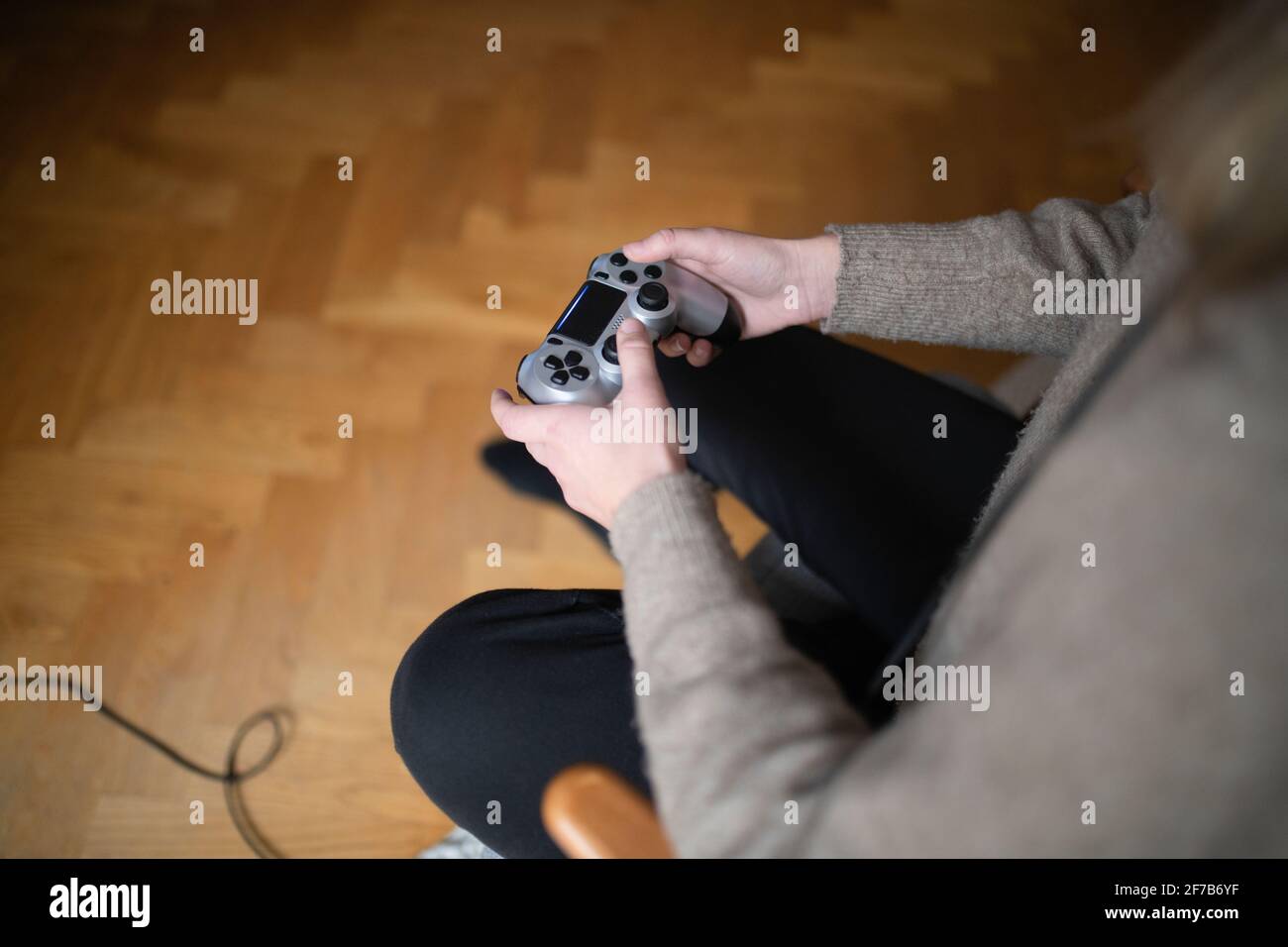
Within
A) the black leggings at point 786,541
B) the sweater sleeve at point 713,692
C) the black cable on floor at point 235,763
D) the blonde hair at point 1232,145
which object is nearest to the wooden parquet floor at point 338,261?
the black cable on floor at point 235,763

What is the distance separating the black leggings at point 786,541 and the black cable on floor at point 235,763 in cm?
40

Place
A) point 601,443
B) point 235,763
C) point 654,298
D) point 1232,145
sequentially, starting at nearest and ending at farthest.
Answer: point 1232,145, point 601,443, point 654,298, point 235,763

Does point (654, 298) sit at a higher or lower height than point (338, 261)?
lower

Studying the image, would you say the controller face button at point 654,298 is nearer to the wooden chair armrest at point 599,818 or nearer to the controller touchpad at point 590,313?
the controller touchpad at point 590,313

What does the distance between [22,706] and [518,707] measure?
714mm

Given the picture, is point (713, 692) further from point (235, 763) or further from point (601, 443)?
point (235, 763)

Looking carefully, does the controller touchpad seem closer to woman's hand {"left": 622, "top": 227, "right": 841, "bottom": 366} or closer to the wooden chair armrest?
woman's hand {"left": 622, "top": 227, "right": 841, "bottom": 366}

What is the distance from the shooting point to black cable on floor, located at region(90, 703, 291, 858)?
0.91 metres

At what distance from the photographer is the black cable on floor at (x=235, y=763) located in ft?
2.98

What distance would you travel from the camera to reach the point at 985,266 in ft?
2.20

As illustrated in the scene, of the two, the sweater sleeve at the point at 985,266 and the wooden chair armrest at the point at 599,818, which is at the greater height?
the sweater sleeve at the point at 985,266

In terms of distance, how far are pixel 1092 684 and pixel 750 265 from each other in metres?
0.48

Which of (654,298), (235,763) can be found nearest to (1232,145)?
(654,298)
